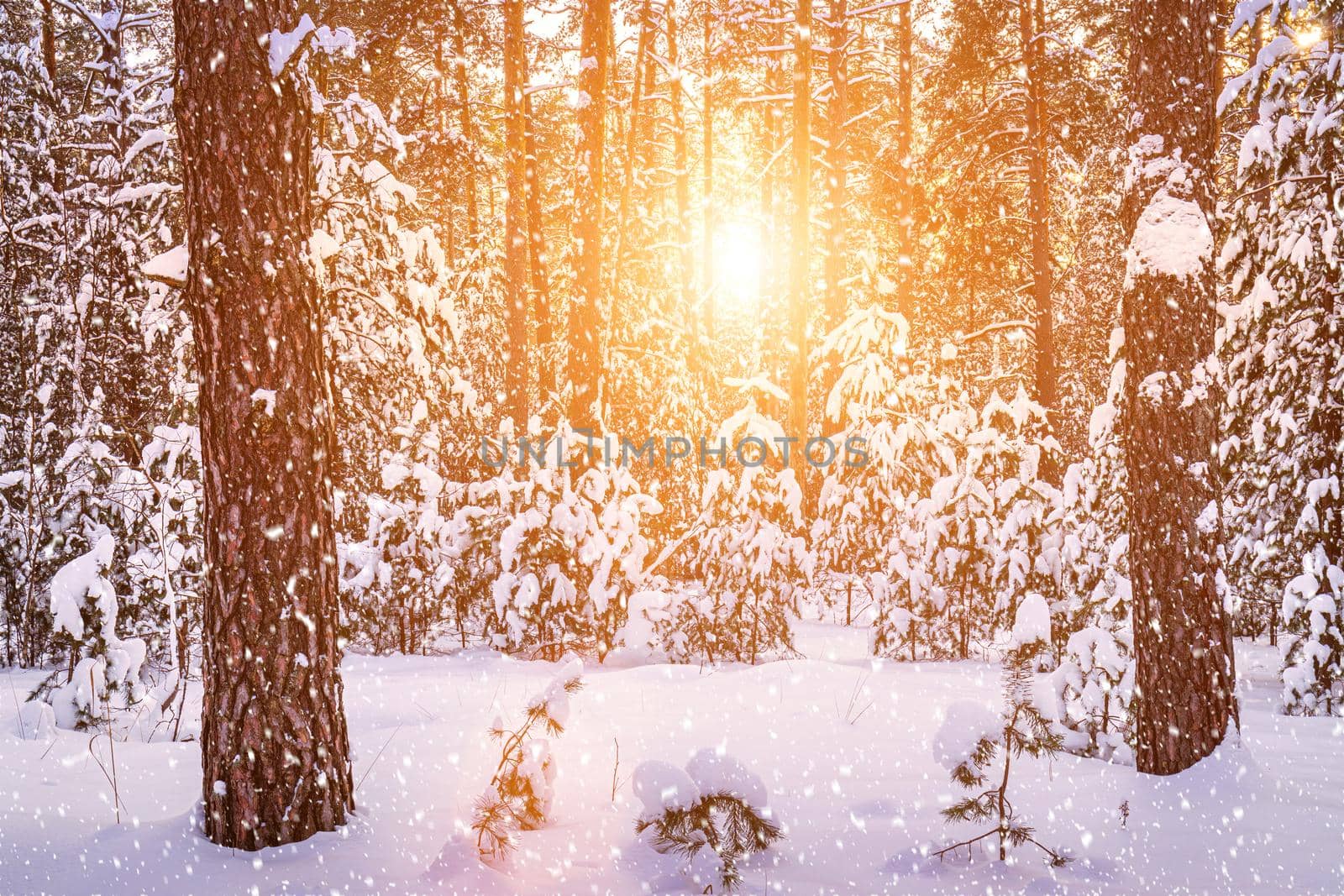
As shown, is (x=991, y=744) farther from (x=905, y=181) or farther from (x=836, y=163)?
(x=836, y=163)

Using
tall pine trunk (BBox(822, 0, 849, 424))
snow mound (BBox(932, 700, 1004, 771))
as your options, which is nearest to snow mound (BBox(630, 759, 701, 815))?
snow mound (BBox(932, 700, 1004, 771))

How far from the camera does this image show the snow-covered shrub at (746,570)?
8367mm

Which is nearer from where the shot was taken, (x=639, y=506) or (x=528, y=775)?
(x=528, y=775)

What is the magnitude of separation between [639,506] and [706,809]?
17.5ft

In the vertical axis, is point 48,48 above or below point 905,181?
above

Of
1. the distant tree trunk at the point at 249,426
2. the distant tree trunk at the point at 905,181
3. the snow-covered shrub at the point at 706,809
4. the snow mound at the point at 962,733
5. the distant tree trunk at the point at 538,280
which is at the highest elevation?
the distant tree trunk at the point at 905,181

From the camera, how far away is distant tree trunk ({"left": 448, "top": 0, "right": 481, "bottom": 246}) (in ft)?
43.3

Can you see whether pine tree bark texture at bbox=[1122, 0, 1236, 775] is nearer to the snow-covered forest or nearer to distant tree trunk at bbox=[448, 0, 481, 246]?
the snow-covered forest

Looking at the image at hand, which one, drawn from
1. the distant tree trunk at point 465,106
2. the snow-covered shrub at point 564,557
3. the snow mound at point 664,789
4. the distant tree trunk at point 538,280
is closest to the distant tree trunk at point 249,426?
the snow mound at point 664,789

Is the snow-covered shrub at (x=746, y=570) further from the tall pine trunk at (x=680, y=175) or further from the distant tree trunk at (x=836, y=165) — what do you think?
the tall pine trunk at (x=680, y=175)

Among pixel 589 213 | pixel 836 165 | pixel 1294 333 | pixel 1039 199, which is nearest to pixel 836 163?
pixel 836 165

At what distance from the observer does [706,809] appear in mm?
3299

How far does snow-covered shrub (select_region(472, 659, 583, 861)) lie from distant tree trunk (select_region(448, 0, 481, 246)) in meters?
11.4

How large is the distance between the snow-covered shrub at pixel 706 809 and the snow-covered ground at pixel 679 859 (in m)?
0.14
